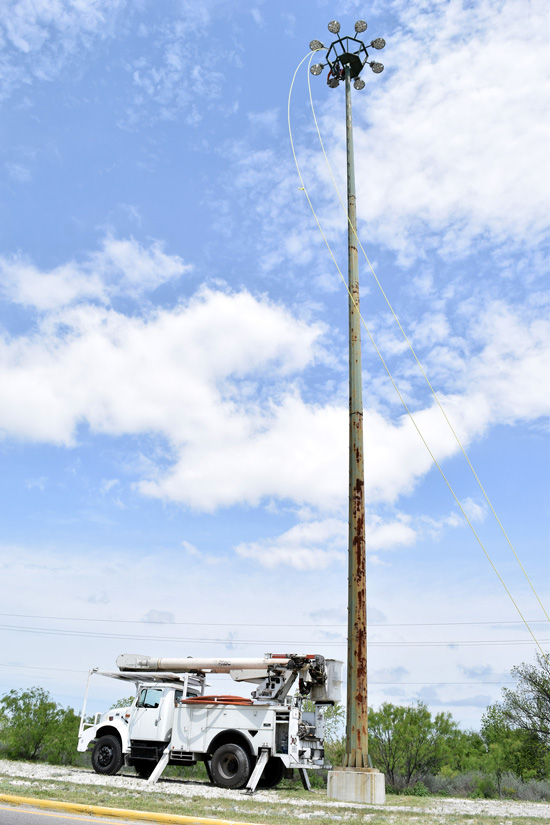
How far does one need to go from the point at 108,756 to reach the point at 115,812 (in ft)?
27.5

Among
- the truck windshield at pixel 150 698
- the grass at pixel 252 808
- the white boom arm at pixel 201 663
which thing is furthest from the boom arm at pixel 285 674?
the grass at pixel 252 808

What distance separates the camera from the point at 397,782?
24.6 m

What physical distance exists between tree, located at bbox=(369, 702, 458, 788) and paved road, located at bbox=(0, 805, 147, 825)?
60.0 ft

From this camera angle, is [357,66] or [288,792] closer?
[288,792]

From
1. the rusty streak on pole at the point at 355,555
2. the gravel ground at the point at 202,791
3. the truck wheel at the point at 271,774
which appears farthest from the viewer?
the truck wheel at the point at 271,774

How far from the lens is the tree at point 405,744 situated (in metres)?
24.8

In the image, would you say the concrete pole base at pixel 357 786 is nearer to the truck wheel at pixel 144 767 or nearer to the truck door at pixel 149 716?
the truck door at pixel 149 716

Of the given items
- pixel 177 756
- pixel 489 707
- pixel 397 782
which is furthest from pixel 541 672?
pixel 177 756

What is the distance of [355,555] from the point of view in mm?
12820

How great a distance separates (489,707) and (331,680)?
36490mm

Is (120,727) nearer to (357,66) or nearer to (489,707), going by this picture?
(357,66)

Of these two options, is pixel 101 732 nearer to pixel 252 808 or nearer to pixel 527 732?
pixel 252 808

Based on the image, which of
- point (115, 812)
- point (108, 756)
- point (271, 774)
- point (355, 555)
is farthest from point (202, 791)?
point (355, 555)

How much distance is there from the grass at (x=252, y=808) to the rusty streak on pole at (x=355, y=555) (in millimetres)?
1113
